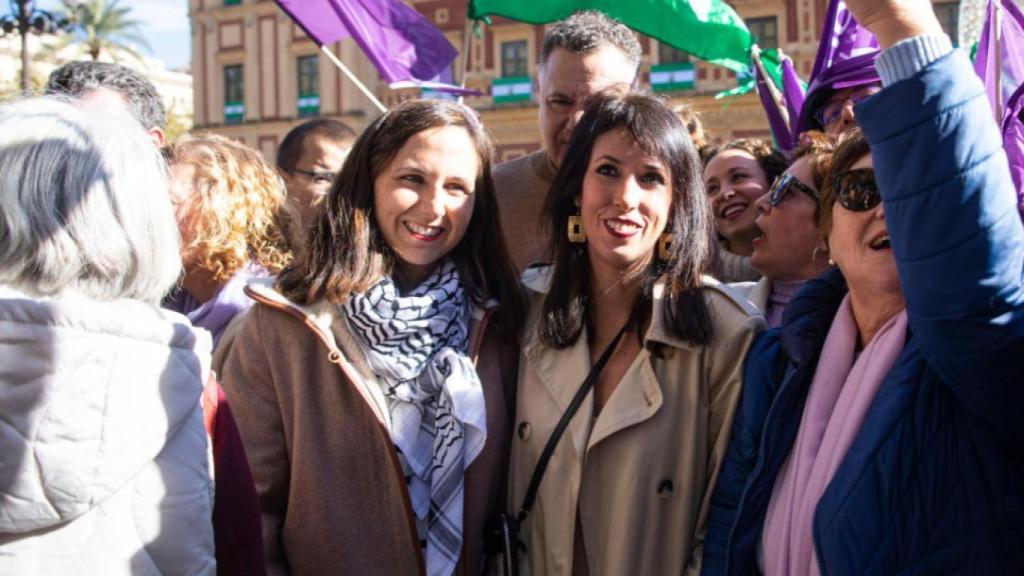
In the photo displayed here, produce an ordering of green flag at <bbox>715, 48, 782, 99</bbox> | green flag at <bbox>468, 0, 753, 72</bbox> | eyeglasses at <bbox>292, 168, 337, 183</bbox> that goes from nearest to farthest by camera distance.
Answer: eyeglasses at <bbox>292, 168, 337, 183</bbox>
green flag at <bbox>468, 0, 753, 72</bbox>
green flag at <bbox>715, 48, 782, 99</bbox>

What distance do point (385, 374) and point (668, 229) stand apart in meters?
0.92

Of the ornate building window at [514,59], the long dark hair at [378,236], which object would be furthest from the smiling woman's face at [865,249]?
the ornate building window at [514,59]

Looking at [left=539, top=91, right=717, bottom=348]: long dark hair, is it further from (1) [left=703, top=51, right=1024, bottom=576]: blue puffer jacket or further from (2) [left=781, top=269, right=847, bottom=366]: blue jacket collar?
(1) [left=703, top=51, right=1024, bottom=576]: blue puffer jacket

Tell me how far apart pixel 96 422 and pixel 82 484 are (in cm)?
11

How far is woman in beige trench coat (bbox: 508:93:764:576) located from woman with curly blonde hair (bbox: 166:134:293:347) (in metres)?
1.15

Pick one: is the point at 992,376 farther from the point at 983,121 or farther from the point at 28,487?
the point at 28,487

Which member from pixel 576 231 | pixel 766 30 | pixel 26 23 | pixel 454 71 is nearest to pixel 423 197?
pixel 576 231

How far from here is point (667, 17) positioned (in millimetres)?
6402

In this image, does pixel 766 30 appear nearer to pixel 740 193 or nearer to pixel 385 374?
pixel 740 193

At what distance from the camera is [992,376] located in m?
1.66

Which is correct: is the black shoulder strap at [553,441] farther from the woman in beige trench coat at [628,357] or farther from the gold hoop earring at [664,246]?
the gold hoop earring at [664,246]

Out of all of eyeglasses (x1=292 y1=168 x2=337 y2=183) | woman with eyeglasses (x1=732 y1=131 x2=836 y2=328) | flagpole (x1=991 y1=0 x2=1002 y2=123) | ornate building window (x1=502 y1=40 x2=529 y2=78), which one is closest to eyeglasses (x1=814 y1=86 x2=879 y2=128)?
woman with eyeglasses (x1=732 y1=131 x2=836 y2=328)

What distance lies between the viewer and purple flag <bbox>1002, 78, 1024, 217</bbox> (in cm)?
225

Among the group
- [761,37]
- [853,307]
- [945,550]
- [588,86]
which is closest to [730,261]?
[588,86]
